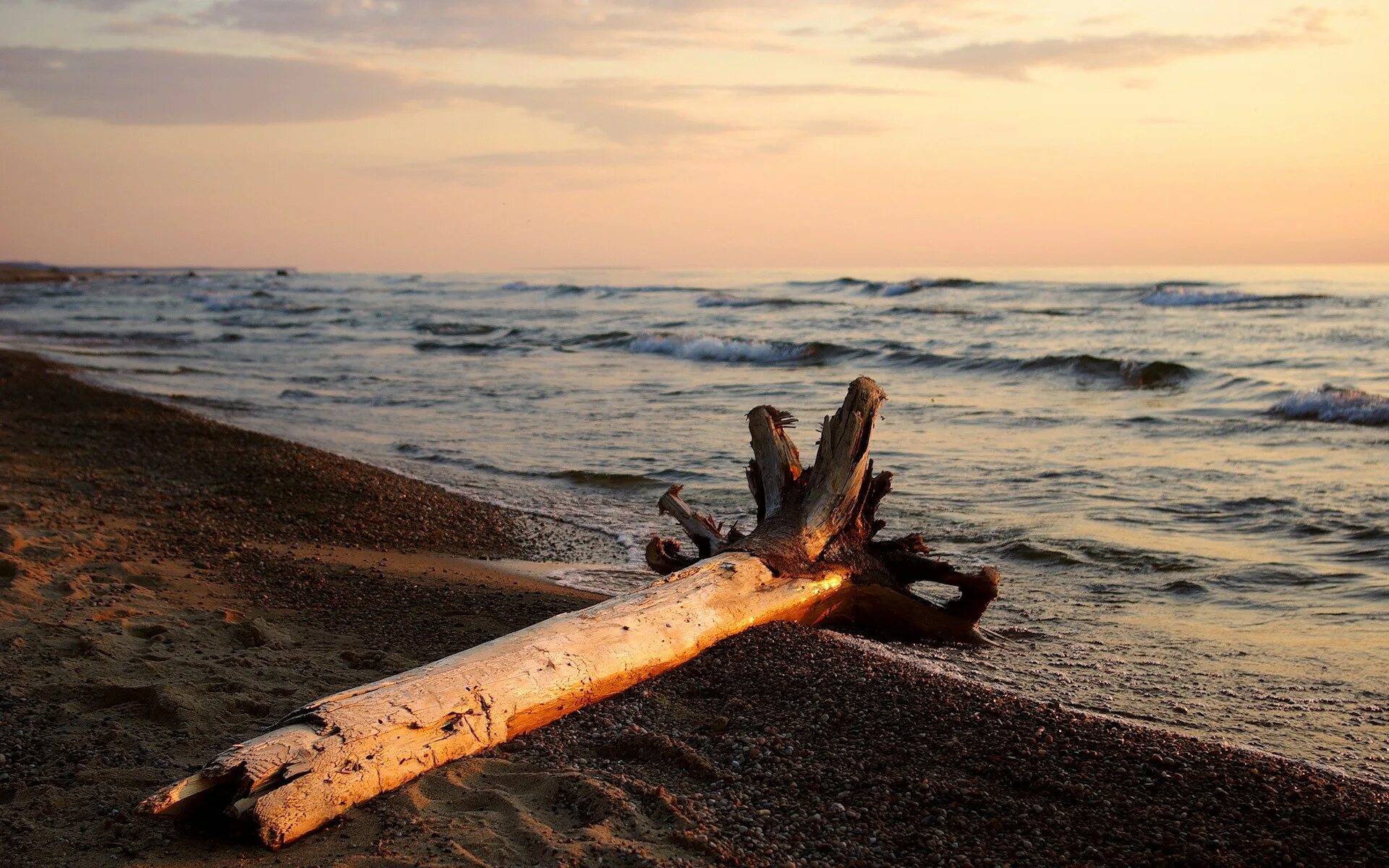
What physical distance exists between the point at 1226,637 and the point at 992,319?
23671 millimetres

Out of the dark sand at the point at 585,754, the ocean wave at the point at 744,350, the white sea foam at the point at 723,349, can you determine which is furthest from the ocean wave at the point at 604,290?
the dark sand at the point at 585,754

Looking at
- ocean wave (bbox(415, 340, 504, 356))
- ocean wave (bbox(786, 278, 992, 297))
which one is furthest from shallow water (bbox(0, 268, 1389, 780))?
ocean wave (bbox(786, 278, 992, 297))

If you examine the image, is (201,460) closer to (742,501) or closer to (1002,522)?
(742,501)

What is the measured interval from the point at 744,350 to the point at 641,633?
19273 millimetres

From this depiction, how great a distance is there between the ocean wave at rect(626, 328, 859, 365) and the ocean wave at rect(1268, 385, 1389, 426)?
10.2m

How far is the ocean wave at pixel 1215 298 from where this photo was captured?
29312 millimetres

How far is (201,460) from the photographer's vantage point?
8.72m

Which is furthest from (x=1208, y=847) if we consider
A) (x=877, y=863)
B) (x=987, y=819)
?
(x=877, y=863)

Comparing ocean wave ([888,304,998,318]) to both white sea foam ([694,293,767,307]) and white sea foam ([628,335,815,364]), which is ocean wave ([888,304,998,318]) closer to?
white sea foam ([694,293,767,307])

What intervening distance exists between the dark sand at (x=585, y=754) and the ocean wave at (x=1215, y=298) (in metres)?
28.9

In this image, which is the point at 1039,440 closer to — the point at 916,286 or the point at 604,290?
the point at 916,286

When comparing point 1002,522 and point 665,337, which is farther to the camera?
point 665,337

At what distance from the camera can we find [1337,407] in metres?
12.4

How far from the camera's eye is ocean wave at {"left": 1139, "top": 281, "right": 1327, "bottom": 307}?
29.3 metres
